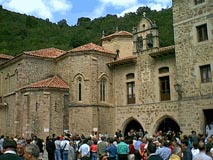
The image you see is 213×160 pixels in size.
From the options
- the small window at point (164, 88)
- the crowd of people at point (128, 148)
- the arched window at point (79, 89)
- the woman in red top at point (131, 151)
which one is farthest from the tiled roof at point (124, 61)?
the woman in red top at point (131, 151)

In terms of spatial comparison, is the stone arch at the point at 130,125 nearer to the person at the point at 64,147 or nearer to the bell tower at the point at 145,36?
the bell tower at the point at 145,36

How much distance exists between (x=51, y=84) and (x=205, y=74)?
1127cm

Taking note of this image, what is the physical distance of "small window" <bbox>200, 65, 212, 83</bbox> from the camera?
18459 millimetres

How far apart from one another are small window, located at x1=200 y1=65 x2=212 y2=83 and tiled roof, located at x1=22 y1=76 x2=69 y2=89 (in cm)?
1060

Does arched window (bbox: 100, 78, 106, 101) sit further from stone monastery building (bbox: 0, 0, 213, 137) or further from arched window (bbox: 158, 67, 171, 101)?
arched window (bbox: 158, 67, 171, 101)

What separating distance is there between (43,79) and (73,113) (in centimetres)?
466

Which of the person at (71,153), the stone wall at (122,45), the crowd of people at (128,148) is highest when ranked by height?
the stone wall at (122,45)

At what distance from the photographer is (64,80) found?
26.2 meters

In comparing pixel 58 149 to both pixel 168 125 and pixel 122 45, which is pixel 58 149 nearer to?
pixel 168 125

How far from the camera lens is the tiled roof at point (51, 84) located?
23.9 meters

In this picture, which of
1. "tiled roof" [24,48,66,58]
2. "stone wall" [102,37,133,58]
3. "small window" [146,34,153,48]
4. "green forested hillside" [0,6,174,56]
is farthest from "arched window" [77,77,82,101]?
"green forested hillside" [0,6,174,56]

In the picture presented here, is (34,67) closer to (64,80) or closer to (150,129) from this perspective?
(64,80)

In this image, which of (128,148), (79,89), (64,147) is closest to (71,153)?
(64,147)

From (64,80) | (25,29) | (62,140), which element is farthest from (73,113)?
(25,29)
